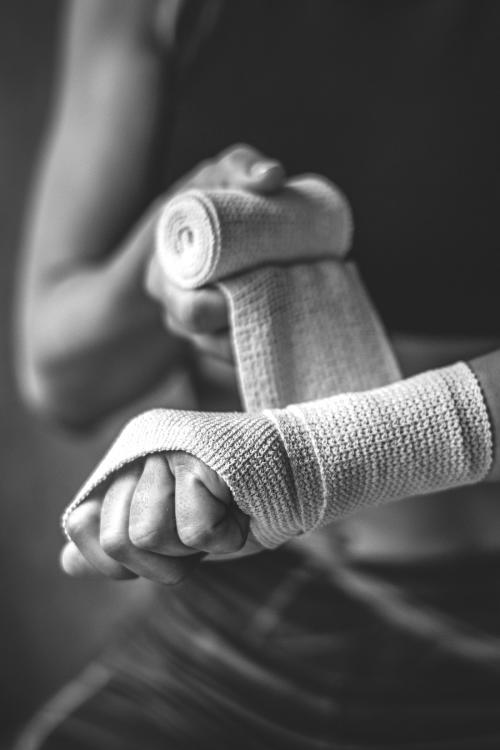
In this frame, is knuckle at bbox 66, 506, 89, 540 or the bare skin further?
the bare skin

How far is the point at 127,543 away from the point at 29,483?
727 millimetres

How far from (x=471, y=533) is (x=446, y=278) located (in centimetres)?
21

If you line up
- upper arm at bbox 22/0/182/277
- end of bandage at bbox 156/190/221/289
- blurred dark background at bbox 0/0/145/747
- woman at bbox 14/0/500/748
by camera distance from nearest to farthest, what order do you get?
end of bandage at bbox 156/190/221/289, woman at bbox 14/0/500/748, upper arm at bbox 22/0/182/277, blurred dark background at bbox 0/0/145/747

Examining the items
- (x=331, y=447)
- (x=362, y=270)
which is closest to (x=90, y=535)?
(x=331, y=447)

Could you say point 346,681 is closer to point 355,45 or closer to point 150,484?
point 150,484

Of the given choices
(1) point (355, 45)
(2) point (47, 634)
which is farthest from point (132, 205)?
(2) point (47, 634)

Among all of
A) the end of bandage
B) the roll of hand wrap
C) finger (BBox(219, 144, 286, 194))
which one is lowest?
the roll of hand wrap

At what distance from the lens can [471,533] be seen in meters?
0.61

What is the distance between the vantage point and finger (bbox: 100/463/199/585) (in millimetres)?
347

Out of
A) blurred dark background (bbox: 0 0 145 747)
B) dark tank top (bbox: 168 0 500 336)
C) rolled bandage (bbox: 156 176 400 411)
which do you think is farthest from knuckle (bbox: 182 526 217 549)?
blurred dark background (bbox: 0 0 145 747)

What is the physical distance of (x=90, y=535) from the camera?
366 millimetres

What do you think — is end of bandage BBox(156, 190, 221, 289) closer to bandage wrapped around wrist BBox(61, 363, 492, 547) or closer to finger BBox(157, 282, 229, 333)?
finger BBox(157, 282, 229, 333)

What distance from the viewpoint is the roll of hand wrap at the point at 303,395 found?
0.35 m

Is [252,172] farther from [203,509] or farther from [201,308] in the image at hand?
[203,509]
